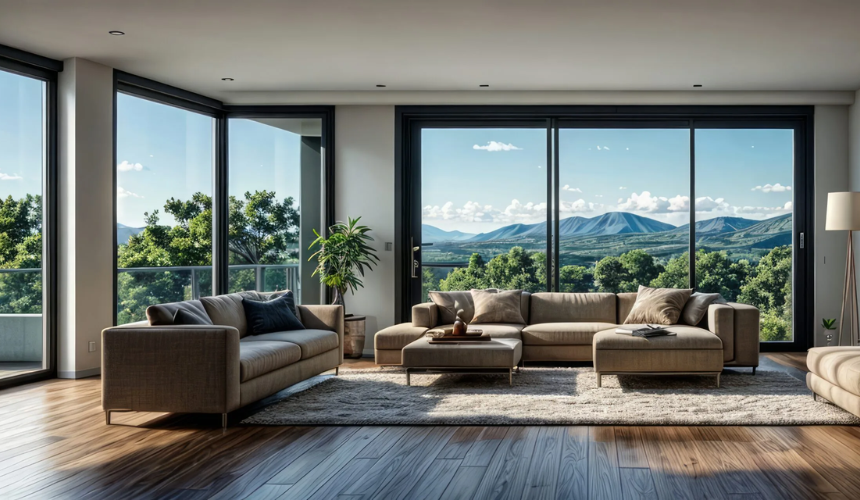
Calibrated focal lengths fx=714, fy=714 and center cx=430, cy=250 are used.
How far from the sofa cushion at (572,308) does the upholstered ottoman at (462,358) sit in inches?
62.1

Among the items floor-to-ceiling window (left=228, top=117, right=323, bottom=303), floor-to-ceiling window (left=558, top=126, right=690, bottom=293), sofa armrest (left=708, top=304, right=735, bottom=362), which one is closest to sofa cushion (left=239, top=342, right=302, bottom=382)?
floor-to-ceiling window (left=228, top=117, right=323, bottom=303)

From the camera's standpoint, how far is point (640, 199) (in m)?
7.95

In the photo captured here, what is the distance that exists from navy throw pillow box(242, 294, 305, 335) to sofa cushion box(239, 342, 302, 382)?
612 mm

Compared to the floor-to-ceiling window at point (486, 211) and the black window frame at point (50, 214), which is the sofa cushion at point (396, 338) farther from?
the black window frame at point (50, 214)

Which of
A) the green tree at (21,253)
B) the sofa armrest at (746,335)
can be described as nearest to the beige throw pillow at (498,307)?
the sofa armrest at (746,335)

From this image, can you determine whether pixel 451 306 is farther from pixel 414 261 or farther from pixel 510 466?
pixel 510 466

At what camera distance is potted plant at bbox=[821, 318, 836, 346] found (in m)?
7.51

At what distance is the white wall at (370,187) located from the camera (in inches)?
314

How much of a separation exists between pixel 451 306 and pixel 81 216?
3.50 m

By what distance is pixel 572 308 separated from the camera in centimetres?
710

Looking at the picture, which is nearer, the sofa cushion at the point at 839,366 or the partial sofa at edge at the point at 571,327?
the sofa cushion at the point at 839,366

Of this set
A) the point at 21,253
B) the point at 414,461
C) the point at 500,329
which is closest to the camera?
the point at 414,461

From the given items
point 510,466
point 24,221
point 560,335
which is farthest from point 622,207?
point 24,221

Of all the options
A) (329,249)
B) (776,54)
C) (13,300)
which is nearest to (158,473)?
(13,300)
